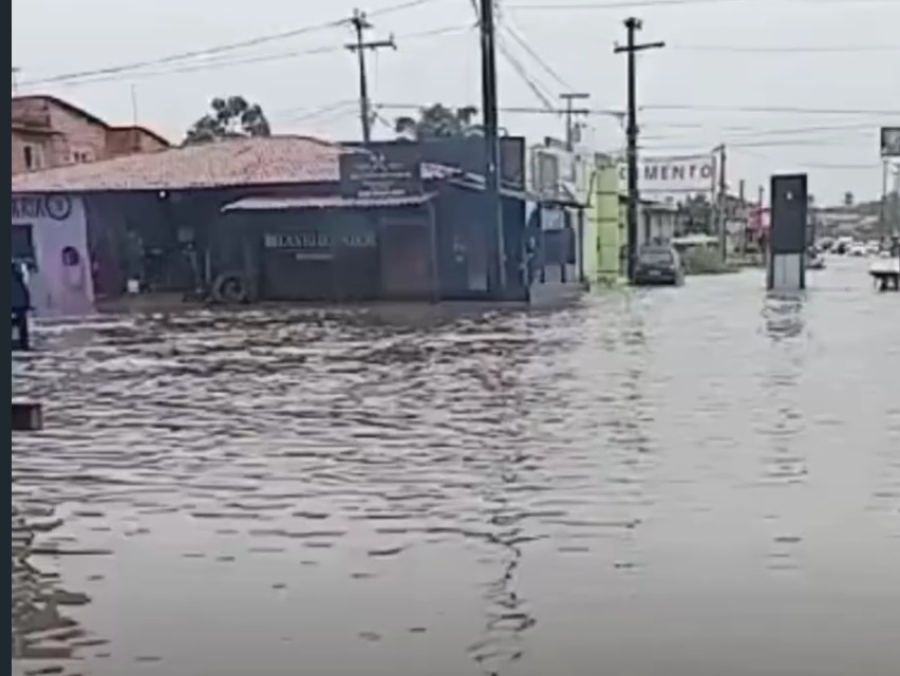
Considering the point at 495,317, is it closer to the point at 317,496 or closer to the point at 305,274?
the point at 305,274

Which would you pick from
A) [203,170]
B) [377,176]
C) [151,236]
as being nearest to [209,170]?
[203,170]

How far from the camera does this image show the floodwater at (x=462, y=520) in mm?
7090

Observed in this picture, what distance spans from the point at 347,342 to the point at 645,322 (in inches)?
299

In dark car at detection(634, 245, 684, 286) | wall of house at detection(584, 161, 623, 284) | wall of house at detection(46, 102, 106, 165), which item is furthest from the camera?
wall of house at detection(584, 161, 623, 284)

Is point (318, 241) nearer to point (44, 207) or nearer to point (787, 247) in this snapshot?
point (44, 207)

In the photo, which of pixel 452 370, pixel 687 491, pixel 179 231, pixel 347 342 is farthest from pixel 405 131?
pixel 687 491

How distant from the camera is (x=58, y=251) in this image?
155ft

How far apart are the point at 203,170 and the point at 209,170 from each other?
19 cm

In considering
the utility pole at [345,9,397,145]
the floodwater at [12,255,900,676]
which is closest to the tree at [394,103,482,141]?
the utility pole at [345,9,397,145]

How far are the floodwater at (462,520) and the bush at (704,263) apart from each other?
171 feet

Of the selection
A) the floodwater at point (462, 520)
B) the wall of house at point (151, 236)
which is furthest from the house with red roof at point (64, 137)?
the floodwater at point (462, 520)

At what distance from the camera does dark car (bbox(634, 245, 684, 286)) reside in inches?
2242

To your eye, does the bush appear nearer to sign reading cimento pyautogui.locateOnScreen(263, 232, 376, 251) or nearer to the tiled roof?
the tiled roof

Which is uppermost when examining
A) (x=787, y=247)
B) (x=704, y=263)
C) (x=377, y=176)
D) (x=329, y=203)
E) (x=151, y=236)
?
(x=377, y=176)
